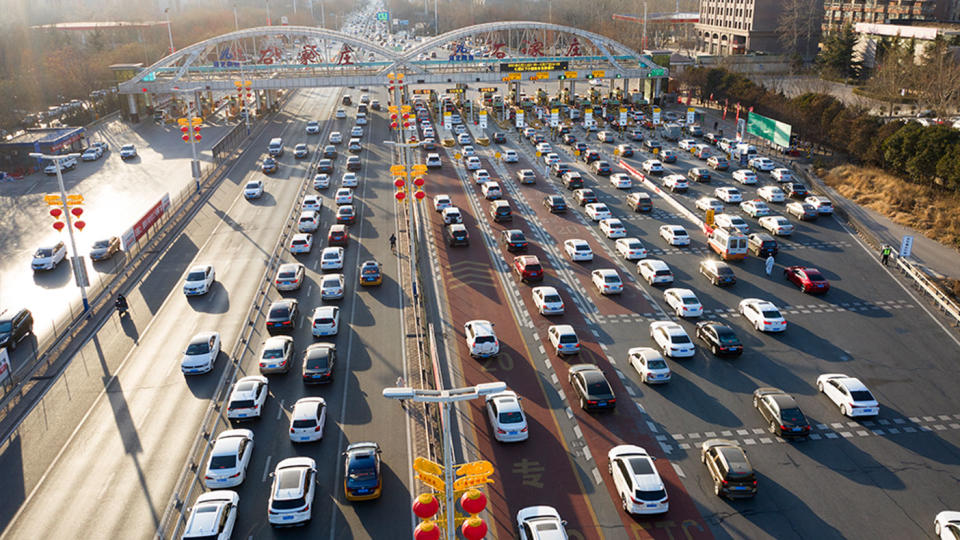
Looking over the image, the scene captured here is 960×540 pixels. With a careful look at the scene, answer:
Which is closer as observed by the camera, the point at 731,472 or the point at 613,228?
the point at 731,472

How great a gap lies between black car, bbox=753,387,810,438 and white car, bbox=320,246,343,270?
29.4 meters

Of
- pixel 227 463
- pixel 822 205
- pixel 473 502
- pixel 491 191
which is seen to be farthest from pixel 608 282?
pixel 473 502

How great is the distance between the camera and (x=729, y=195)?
64938 mm

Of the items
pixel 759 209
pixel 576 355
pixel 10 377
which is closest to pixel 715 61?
pixel 759 209

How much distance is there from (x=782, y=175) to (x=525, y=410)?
50.0m

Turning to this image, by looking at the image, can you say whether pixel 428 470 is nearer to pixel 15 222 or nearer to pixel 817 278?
pixel 817 278

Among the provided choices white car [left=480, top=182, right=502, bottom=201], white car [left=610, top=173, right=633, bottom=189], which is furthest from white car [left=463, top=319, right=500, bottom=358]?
white car [left=610, top=173, right=633, bottom=189]

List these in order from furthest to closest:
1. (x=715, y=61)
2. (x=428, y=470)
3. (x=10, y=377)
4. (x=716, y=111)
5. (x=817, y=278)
Result: (x=715, y=61), (x=716, y=111), (x=817, y=278), (x=10, y=377), (x=428, y=470)

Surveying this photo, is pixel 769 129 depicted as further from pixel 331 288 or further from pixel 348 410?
pixel 348 410

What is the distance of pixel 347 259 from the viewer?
5244 cm

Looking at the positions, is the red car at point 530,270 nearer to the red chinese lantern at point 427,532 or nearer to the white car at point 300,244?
the white car at point 300,244

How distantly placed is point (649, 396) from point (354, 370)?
15.4 meters

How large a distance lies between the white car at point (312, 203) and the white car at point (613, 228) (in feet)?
81.6

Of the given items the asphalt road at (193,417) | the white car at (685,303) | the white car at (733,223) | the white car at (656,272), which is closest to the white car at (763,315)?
the white car at (685,303)
